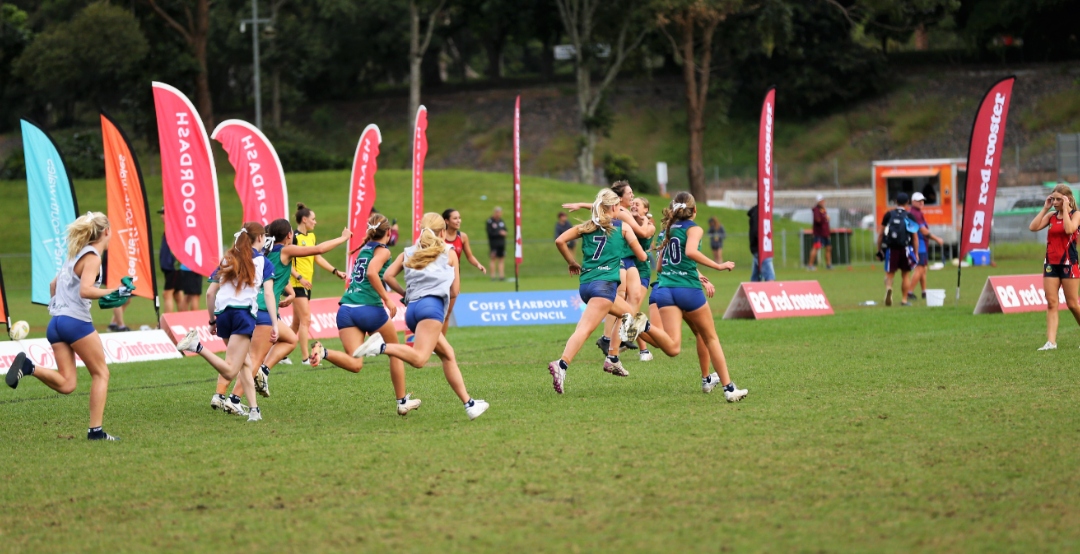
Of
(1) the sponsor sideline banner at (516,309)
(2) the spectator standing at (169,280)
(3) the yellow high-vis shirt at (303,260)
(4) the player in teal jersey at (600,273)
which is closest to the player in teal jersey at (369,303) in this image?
(4) the player in teal jersey at (600,273)

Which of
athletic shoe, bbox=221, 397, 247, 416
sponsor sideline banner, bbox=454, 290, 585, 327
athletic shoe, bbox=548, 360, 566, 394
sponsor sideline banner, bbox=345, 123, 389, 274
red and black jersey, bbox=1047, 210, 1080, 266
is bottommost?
sponsor sideline banner, bbox=454, 290, 585, 327

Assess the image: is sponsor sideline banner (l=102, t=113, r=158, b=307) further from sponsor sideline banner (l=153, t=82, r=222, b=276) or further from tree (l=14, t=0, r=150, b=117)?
tree (l=14, t=0, r=150, b=117)

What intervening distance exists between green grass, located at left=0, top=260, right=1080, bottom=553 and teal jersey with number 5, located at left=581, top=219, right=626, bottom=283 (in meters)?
1.10

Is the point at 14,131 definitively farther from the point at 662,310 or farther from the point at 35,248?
the point at 662,310

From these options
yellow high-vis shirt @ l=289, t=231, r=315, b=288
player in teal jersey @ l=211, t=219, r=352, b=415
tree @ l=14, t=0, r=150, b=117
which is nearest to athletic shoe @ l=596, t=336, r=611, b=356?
player in teal jersey @ l=211, t=219, r=352, b=415

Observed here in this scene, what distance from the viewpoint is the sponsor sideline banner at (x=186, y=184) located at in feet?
44.1

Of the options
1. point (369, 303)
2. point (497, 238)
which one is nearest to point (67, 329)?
point (369, 303)

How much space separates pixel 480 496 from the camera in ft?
17.6

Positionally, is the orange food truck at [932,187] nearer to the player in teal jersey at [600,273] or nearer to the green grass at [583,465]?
the green grass at [583,465]

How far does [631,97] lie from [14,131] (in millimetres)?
42246

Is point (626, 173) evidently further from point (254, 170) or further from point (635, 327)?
point (635, 327)

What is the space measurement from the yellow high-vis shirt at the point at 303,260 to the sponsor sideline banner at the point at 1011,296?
10.2 meters

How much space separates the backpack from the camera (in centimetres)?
1698

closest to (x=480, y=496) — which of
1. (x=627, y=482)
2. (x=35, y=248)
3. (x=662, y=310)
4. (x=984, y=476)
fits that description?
(x=627, y=482)
